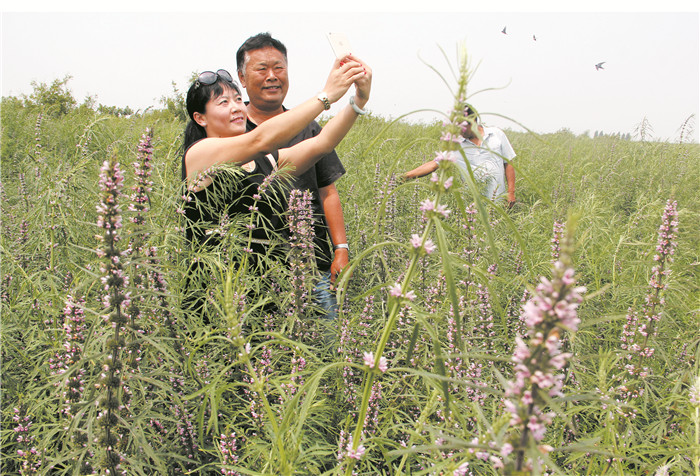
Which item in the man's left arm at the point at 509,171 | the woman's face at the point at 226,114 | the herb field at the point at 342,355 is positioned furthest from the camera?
the man's left arm at the point at 509,171

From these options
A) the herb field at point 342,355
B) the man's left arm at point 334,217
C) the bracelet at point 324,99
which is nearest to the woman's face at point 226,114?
the herb field at point 342,355

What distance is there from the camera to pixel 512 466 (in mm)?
720

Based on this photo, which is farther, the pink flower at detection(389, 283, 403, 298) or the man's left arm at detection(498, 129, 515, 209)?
the man's left arm at detection(498, 129, 515, 209)

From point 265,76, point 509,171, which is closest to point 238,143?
point 265,76

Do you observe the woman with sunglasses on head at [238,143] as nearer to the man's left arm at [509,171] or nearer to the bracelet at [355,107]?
the bracelet at [355,107]

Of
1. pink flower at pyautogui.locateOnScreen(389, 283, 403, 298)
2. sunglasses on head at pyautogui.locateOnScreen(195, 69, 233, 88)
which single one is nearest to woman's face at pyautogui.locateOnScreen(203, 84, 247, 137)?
sunglasses on head at pyautogui.locateOnScreen(195, 69, 233, 88)

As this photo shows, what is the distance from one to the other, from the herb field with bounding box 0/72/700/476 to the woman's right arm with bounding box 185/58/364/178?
0.92 feet

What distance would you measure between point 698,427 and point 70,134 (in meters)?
8.19

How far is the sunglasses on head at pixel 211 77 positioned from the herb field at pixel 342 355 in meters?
0.78

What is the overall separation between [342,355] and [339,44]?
1.97 m

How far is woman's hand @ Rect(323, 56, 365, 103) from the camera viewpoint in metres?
2.67

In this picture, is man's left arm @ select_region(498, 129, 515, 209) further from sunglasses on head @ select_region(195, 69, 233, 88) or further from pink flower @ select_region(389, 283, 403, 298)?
pink flower @ select_region(389, 283, 403, 298)

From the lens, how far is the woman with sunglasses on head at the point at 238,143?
8.45 ft

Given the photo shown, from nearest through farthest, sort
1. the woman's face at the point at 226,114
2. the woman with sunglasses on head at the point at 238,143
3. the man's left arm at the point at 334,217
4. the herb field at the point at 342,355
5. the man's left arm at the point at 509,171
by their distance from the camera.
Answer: the herb field at the point at 342,355 → the woman with sunglasses on head at the point at 238,143 → the woman's face at the point at 226,114 → the man's left arm at the point at 334,217 → the man's left arm at the point at 509,171
